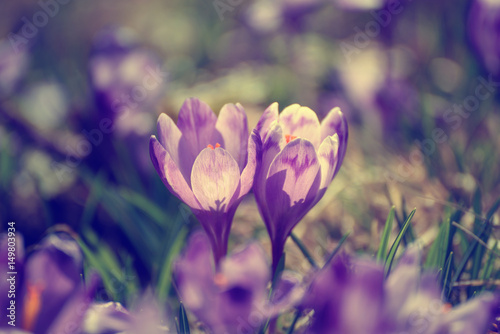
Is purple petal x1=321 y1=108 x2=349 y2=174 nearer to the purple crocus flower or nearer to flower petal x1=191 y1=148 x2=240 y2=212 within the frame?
flower petal x1=191 y1=148 x2=240 y2=212

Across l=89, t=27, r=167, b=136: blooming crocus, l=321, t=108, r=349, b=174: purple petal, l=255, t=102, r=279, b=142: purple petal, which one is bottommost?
l=89, t=27, r=167, b=136: blooming crocus

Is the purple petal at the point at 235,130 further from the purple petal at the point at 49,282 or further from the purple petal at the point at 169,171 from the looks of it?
the purple petal at the point at 49,282

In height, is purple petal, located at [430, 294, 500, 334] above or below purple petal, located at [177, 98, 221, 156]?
below

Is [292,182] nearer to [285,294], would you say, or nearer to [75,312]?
[285,294]

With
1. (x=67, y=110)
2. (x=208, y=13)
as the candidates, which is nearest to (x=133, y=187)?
(x=67, y=110)

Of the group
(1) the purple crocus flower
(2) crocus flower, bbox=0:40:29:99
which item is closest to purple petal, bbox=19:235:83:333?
(1) the purple crocus flower

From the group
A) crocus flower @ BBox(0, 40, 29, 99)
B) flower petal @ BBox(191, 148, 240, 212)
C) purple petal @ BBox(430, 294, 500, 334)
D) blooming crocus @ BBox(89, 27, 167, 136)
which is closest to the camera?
purple petal @ BBox(430, 294, 500, 334)

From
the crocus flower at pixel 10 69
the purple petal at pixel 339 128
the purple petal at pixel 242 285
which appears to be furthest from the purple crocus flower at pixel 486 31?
the crocus flower at pixel 10 69

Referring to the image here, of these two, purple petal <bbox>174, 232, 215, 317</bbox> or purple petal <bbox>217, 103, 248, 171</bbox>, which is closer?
purple petal <bbox>174, 232, 215, 317</bbox>
